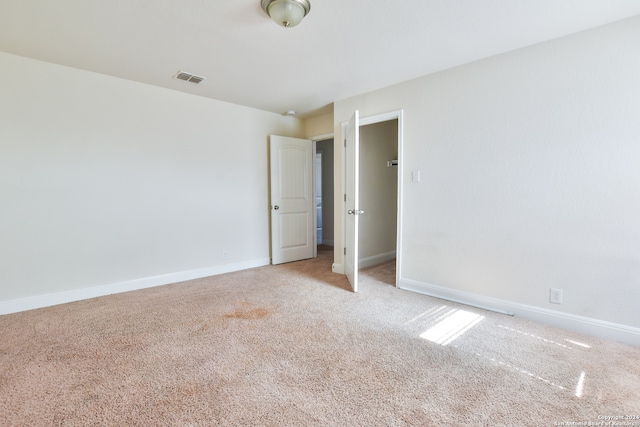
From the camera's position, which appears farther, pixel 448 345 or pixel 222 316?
pixel 222 316

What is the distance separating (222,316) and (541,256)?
277 cm

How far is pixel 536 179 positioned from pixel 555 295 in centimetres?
96

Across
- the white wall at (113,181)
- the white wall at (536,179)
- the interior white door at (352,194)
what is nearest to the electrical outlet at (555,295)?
the white wall at (536,179)

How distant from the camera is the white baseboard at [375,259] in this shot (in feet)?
14.0

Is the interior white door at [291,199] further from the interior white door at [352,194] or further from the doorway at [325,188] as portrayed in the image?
the doorway at [325,188]

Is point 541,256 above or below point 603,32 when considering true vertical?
below

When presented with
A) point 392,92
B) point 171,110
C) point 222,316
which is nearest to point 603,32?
point 392,92

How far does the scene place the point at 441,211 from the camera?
9.78 feet

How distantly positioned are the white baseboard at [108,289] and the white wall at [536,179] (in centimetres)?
256

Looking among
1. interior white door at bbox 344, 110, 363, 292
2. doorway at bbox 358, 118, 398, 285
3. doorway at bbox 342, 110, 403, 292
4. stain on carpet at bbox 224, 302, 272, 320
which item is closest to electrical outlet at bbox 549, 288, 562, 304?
doorway at bbox 342, 110, 403, 292

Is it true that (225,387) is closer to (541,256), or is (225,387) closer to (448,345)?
(448,345)

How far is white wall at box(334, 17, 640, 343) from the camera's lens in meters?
2.08

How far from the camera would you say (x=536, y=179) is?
2.41 m

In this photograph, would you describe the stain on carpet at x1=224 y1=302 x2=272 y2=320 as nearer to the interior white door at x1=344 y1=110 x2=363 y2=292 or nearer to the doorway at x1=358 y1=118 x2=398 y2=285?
the interior white door at x1=344 y1=110 x2=363 y2=292
